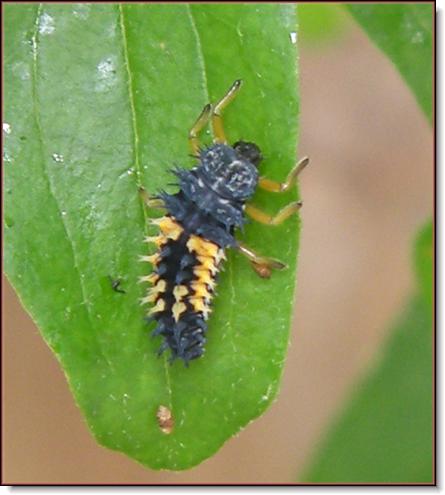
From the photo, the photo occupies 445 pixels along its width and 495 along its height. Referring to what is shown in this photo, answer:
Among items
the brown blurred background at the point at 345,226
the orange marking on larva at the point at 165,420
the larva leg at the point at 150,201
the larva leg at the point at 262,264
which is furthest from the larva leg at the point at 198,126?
the brown blurred background at the point at 345,226

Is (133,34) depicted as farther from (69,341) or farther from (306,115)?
(306,115)

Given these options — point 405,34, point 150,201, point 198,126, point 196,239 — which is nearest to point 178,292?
point 196,239

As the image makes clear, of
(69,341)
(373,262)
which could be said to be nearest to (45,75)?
(69,341)

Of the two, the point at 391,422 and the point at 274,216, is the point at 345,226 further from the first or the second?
the point at 274,216

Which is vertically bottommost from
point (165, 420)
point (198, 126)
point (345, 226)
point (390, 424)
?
point (390, 424)

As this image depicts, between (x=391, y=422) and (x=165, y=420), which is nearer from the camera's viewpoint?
(x=165, y=420)

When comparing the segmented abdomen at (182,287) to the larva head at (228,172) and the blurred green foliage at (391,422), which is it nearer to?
the larva head at (228,172)

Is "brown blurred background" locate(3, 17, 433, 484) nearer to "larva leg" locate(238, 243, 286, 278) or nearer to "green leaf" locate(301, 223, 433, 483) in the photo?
"green leaf" locate(301, 223, 433, 483)
